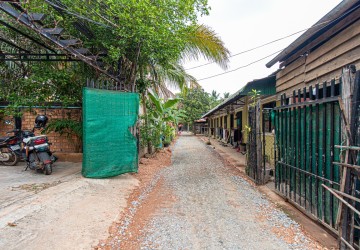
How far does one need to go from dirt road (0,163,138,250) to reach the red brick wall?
2269mm

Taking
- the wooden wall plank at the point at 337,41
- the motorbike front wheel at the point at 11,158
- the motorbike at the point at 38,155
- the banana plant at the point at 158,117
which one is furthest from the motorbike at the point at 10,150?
the wooden wall plank at the point at 337,41

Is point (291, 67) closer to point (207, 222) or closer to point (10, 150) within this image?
point (207, 222)

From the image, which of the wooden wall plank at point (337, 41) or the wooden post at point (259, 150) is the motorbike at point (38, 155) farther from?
the wooden wall plank at point (337, 41)

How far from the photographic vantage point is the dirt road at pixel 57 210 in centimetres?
282

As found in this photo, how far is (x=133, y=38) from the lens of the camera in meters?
6.09

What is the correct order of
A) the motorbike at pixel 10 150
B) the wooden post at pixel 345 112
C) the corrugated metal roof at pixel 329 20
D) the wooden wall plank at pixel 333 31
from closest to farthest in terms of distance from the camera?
the wooden post at pixel 345 112, the corrugated metal roof at pixel 329 20, the wooden wall plank at pixel 333 31, the motorbike at pixel 10 150

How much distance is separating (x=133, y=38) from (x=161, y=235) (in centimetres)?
470

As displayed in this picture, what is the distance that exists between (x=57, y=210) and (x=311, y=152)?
386cm

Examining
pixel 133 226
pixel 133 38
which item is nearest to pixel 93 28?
pixel 133 38

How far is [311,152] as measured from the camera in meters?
3.64

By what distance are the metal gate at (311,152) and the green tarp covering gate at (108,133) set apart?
3.40 meters

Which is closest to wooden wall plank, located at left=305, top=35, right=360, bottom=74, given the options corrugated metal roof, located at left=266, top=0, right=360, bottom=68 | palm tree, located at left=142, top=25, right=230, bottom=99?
corrugated metal roof, located at left=266, top=0, right=360, bottom=68

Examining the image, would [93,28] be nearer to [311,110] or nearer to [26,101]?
[26,101]

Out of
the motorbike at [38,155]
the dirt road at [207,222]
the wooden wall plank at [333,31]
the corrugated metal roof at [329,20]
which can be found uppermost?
the corrugated metal roof at [329,20]
